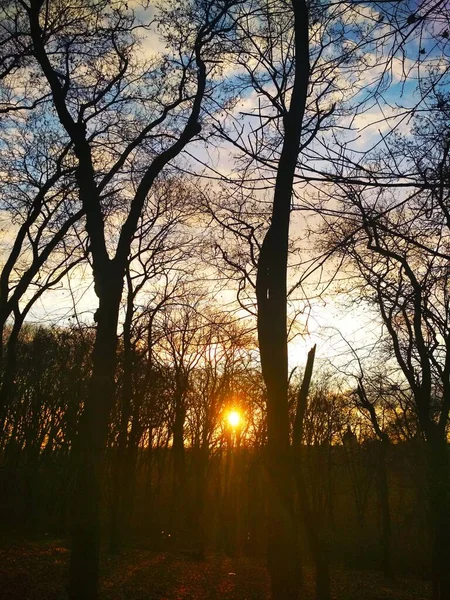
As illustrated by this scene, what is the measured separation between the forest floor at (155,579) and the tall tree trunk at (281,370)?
6.09m

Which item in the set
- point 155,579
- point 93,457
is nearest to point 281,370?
point 93,457

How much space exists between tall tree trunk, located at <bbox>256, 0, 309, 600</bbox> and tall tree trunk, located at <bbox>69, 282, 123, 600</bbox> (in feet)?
8.30

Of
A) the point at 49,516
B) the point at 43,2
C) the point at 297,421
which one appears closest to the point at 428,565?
the point at 49,516

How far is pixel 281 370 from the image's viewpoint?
6.90 meters

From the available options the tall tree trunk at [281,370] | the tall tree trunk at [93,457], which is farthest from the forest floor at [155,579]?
the tall tree trunk at [281,370]

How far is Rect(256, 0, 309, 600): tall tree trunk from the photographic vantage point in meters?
6.62

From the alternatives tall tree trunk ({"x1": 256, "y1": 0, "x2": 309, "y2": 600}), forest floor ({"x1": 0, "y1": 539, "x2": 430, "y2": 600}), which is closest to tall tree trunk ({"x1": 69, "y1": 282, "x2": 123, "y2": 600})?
tall tree trunk ({"x1": 256, "y1": 0, "x2": 309, "y2": 600})

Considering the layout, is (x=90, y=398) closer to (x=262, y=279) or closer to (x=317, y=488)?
(x=262, y=279)

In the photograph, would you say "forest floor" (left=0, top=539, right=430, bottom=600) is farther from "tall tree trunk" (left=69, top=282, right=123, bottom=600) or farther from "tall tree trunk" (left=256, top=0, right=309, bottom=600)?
"tall tree trunk" (left=256, top=0, right=309, bottom=600)

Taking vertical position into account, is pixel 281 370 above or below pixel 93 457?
above

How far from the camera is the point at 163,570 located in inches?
685

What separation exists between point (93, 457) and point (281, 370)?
3.10 m

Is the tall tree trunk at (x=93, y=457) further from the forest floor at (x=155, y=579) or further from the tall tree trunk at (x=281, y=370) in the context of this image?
the forest floor at (x=155, y=579)

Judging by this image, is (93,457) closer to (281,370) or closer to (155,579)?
(281,370)
